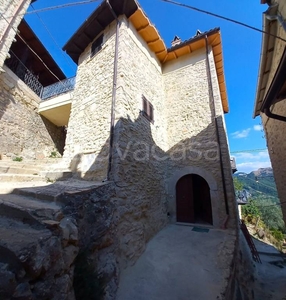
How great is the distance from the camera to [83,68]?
618 centimetres

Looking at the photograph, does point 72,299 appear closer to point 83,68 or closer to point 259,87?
point 83,68

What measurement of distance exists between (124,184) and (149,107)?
3209 millimetres

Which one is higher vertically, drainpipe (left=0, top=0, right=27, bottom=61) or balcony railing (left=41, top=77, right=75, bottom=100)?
drainpipe (left=0, top=0, right=27, bottom=61)

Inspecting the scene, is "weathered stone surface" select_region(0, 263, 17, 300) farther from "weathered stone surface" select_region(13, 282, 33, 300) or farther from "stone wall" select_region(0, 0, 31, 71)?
"stone wall" select_region(0, 0, 31, 71)

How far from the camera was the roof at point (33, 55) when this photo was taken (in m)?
7.75

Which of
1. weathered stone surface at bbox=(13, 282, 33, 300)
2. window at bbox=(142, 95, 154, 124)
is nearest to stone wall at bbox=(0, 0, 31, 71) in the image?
window at bbox=(142, 95, 154, 124)

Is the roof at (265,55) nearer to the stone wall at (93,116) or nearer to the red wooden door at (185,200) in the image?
the red wooden door at (185,200)

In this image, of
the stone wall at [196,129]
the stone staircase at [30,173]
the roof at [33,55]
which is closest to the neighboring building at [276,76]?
the stone wall at [196,129]

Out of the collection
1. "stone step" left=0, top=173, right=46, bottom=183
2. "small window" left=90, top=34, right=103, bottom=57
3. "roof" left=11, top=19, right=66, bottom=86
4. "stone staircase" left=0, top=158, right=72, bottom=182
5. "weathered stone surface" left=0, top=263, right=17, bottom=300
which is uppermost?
"roof" left=11, top=19, right=66, bottom=86

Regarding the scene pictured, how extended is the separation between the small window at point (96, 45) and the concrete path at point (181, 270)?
7011 mm

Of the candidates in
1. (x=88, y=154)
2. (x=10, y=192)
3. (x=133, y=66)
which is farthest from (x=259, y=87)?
(x=10, y=192)

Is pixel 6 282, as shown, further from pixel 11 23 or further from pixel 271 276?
pixel 11 23

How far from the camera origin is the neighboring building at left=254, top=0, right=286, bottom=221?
2.94 metres

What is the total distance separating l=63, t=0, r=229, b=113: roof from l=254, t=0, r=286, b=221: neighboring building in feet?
9.62
